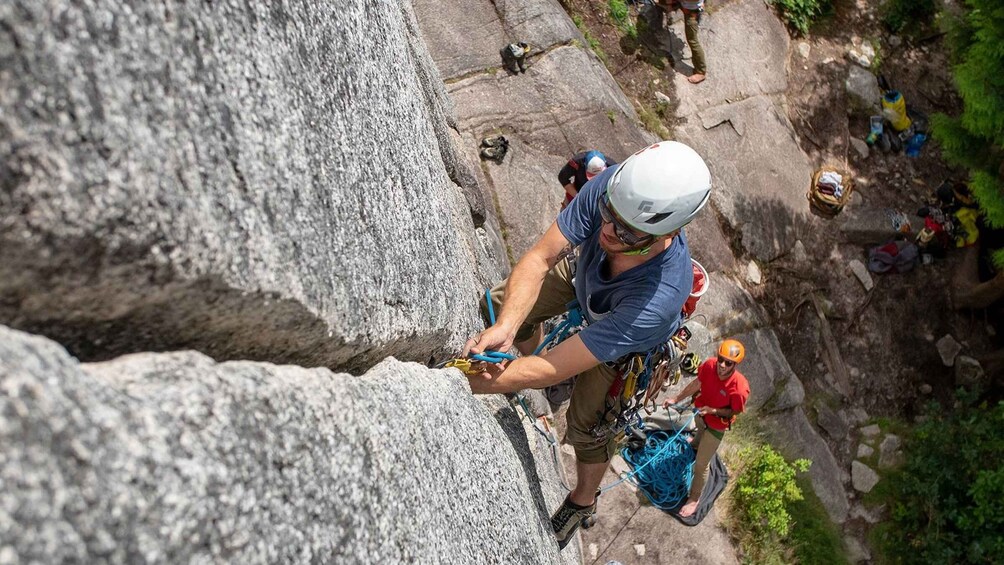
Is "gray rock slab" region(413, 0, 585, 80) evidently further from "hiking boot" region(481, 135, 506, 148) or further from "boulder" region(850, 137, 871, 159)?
"boulder" region(850, 137, 871, 159)

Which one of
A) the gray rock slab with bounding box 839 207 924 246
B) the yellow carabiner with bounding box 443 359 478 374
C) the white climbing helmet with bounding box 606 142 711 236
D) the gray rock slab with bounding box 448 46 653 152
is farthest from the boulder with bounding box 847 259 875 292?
the yellow carabiner with bounding box 443 359 478 374

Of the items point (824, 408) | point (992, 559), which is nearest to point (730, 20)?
point (824, 408)

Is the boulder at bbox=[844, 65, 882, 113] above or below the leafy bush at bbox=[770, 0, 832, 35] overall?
below

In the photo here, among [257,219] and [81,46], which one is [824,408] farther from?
[81,46]

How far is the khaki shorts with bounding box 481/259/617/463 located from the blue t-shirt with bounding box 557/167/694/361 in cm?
63

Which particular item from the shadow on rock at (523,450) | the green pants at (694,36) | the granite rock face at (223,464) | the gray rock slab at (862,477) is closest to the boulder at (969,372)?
the gray rock slab at (862,477)

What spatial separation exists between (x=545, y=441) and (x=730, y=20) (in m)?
10.5

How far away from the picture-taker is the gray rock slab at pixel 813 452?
32.0 ft

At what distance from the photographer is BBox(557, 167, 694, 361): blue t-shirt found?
4.15m

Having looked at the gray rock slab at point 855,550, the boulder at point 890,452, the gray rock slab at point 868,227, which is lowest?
the boulder at point 890,452

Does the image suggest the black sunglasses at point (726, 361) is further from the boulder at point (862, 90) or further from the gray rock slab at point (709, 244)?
the boulder at point (862, 90)

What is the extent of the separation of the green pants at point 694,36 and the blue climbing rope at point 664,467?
7215 millimetres

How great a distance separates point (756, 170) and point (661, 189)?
9350 mm

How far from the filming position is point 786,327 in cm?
1164
